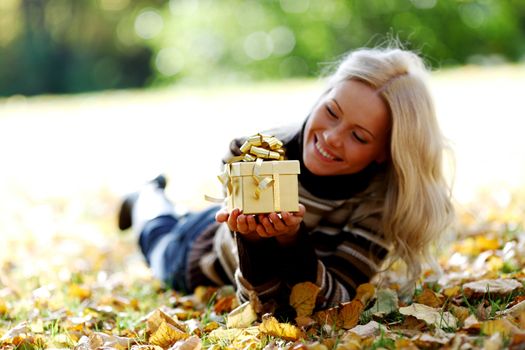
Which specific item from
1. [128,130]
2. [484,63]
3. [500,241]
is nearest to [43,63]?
[484,63]

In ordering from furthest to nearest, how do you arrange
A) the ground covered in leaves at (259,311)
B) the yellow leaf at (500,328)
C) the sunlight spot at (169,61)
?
the sunlight spot at (169,61)
the ground covered in leaves at (259,311)
the yellow leaf at (500,328)

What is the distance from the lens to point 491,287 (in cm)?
239

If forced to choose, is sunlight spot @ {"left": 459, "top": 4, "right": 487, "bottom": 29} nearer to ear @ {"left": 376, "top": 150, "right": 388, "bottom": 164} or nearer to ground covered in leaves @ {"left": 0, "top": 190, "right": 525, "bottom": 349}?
ground covered in leaves @ {"left": 0, "top": 190, "right": 525, "bottom": 349}

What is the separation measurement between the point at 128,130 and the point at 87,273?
453 centimetres

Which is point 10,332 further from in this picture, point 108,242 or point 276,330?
point 108,242

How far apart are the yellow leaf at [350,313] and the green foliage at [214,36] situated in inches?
458

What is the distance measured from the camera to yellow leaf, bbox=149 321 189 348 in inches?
85.2

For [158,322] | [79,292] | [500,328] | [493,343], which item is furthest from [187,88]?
[493,343]

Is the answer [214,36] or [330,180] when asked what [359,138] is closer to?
[330,180]

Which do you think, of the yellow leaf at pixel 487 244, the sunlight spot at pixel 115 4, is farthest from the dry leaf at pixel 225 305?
the sunlight spot at pixel 115 4

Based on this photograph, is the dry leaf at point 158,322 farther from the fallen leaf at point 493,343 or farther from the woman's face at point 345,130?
the fallen leaf at point 493,343

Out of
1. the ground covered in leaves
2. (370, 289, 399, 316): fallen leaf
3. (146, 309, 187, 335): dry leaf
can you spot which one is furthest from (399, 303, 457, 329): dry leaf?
(146, 309, 187, 335): dry leaf

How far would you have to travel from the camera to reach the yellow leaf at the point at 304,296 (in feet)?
7.73

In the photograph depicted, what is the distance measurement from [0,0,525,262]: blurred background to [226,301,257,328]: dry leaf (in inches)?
37.0
